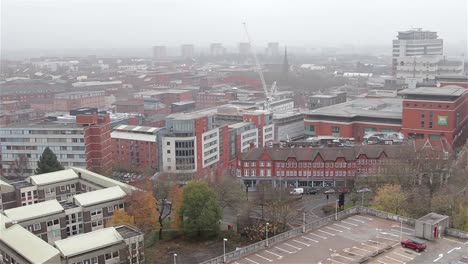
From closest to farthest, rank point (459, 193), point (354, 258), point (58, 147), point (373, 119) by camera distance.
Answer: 1. point (354, 258)
2. point (459, 193)
3. point (58, 147)
4. point (373, 119)

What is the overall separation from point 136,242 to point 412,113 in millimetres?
26753

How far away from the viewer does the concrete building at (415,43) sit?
265 ft

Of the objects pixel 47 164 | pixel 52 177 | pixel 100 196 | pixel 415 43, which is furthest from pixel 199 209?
pixel 415 43

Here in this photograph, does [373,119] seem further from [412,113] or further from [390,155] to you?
[390,155]

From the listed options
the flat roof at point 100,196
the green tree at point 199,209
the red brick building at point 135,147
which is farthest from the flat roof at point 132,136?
the green tree at point 199,209

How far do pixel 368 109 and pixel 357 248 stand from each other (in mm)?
31216

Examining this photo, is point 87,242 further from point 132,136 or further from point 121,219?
point 132,136

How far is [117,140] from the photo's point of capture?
118 ft

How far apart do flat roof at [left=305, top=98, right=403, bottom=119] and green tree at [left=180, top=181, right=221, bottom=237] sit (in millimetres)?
21432

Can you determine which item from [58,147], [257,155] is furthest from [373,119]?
[58,147]

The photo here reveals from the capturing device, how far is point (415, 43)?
8081 centimetres

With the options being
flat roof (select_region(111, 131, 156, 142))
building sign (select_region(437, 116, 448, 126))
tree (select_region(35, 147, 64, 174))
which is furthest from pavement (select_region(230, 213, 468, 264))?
building sign (select_region(437, 116, 448, 126))

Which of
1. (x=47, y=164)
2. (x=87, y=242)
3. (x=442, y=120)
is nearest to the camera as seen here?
(x=87, y=242)

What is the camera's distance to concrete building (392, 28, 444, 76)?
80.6m
